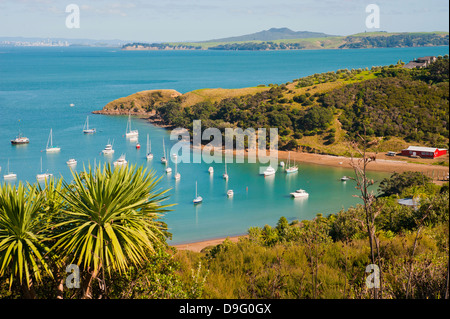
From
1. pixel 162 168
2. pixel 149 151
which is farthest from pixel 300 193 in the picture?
pixel 149 151

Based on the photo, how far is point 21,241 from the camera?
7.31 metres

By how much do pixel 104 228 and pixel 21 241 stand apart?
139 centimetres

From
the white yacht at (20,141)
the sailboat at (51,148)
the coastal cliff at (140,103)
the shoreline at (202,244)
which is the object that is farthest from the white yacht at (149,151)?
the coastal cliff at (140,103)

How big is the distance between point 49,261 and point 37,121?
64577 mm

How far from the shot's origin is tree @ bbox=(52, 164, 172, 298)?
7.18 meters

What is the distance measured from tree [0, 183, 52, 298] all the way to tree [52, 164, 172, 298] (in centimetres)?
35

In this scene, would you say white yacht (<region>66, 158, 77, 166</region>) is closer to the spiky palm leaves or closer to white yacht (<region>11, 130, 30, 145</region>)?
white yacht (<region>11, 130, 30, 145</region>)

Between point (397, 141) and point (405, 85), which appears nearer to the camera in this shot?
point (397, 141)

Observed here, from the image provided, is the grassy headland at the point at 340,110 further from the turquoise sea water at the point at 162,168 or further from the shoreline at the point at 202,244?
the shoreline at the point at 202,244

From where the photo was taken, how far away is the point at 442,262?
7.32m

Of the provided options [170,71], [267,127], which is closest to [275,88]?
[267,127]

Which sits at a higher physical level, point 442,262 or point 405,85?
point 405,85

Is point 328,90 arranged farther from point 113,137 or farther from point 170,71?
point 170,71
